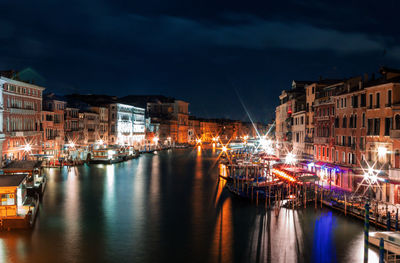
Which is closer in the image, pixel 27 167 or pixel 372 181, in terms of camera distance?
pixel 372 181

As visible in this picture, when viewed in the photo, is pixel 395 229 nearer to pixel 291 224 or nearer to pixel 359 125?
pixel 291 224

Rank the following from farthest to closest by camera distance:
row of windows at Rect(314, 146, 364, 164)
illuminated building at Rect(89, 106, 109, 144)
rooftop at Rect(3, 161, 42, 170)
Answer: illuminated building at Rect(89, 106, 109, 144) → rooftop at Rect(3, 161, 42, 170) → row of windows at Rect(314, 146, 364, 164)

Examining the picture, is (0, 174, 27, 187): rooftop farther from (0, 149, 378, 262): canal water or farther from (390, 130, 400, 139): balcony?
(390, 130, 400, 139): balcony

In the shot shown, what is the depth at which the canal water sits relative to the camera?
13.7 meters

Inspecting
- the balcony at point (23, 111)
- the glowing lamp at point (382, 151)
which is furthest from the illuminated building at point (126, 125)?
the glowing lamp at point (382, 151)

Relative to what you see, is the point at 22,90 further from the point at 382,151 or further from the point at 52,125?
the point at 382,151

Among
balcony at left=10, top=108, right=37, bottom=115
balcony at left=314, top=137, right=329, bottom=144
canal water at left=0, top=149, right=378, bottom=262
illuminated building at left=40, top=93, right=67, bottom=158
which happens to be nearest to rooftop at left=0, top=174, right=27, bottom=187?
canal water at left=0, top=149, right=378, bottom=262

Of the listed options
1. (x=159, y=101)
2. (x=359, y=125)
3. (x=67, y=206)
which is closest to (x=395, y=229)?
(x=359, y=125)

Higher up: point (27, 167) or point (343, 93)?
point (343, 93)

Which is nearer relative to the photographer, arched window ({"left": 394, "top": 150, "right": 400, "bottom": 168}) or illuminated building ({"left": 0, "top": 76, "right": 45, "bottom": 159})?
arched window ({"left": 394, "top": 150, "right": 400, "bottom": 168})

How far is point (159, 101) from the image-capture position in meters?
99.2

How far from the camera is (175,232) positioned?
54.0 ft

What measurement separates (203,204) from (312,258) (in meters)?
9.47

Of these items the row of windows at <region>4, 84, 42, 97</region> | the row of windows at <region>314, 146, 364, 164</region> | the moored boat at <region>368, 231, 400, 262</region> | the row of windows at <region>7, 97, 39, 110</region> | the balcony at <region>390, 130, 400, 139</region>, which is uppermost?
the row of windows at <region>4, 84, 42, 97</region>
